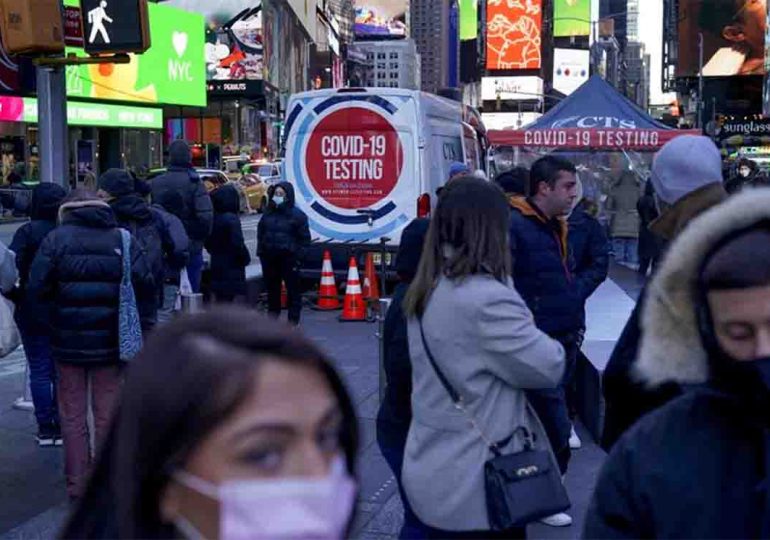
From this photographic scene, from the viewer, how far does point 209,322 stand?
151 cm

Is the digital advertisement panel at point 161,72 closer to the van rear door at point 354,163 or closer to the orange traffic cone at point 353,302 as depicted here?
the van rear door at point 354,163

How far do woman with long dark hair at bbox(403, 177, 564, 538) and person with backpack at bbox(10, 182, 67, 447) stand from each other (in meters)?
3.61

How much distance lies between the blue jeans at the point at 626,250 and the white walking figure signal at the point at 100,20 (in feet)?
42.1

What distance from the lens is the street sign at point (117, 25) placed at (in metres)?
7.39

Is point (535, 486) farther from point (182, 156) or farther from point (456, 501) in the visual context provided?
point (182, 156)

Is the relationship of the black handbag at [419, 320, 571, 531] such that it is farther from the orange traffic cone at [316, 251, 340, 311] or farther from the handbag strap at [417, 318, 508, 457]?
the orange traffic cone at [316, 251, 340, 311]

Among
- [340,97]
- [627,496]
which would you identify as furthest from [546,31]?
[627,496]

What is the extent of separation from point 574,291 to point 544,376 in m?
2.26

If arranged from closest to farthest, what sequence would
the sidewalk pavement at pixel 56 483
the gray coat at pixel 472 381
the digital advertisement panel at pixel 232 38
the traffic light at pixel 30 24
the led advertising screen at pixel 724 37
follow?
the gray coat at pixel 472 381
the sidewalk pavement at pixel 56 483
the traffic light at pixel 30 24
the digital advertisement panel at pixel 232 38
the led advertising screen at pixel 724 37

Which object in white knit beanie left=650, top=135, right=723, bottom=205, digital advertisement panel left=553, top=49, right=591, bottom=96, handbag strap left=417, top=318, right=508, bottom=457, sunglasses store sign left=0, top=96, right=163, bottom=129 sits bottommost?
handbag strap left=417, top=318, right=508, bottom=457

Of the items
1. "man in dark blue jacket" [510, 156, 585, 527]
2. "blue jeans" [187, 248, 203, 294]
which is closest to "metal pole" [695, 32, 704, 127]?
"blue jeans" [187, 248, 203, 294]

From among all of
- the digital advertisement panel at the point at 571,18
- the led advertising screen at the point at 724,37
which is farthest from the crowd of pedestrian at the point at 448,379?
the digital advertisement panel at the point at 571,18

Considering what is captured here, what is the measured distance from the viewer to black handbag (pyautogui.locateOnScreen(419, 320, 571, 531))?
3.84 metres

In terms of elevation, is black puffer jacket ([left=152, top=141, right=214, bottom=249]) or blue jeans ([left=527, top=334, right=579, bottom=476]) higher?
black puffer jacket ([left=152, top=141, right=214, bottom=249])
